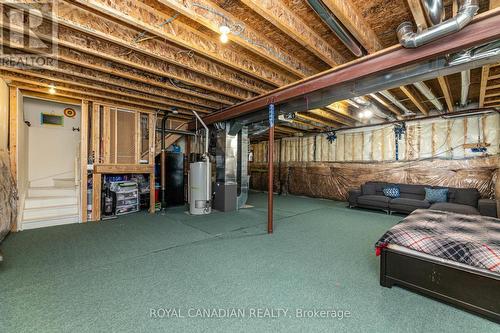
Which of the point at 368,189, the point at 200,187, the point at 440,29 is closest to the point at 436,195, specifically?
the point at 368,189

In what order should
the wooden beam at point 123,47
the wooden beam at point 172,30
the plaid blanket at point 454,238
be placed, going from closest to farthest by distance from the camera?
1. the plaid blanket at point 454,238
2. the wooden beam at point 172,30
3. the wooden beam at point 123,47

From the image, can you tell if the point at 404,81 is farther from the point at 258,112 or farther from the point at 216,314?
the point at 216,314

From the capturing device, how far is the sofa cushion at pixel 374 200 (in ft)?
18.1

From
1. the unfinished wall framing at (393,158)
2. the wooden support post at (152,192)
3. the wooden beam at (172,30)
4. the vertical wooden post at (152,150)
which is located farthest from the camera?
the vertical wooden post at (152,150)

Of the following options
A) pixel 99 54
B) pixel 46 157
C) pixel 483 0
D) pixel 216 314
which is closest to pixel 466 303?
pixel 216 314

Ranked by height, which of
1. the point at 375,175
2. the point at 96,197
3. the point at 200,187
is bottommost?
the point at 96,197

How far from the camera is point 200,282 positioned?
221 cm

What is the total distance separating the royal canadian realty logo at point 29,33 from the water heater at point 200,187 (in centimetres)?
322

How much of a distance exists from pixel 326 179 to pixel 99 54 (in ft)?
23.8

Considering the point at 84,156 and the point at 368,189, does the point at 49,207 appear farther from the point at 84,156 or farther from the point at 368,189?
the point at 368,189

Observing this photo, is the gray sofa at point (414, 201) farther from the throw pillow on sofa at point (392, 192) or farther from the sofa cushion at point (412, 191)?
the throw pillow on sofa at point (392, 192)

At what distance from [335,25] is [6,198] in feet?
17.5

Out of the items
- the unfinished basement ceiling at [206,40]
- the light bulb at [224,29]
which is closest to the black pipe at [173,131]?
the unfinished basement ceiling at [206,40]

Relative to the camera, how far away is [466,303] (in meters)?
1.75
